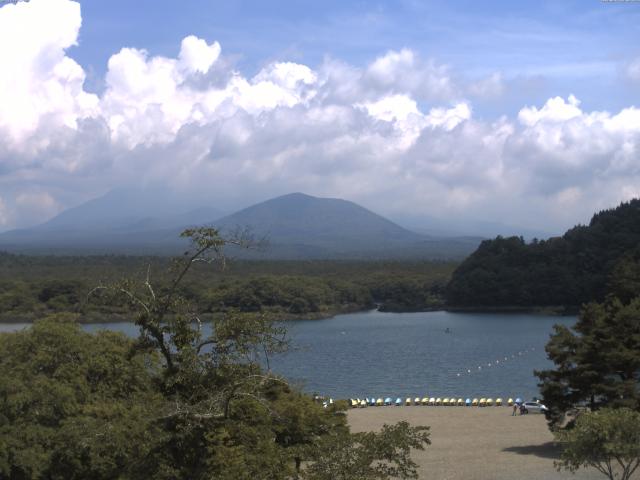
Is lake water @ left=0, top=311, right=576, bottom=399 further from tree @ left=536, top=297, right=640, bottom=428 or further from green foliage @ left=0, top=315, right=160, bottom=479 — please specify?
green foliage @ left=0, top=315, right=160, bottom=479

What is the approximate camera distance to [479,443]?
62.0 feet

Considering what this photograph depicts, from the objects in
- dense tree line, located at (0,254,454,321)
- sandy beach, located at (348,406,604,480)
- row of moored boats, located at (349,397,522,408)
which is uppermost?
dense tree line, located at (0,254,454,321)

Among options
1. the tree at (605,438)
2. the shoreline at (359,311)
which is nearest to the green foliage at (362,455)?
Answer: the tree at (605,438)

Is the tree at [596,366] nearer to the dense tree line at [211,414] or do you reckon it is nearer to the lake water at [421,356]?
the lake water at [421,356]

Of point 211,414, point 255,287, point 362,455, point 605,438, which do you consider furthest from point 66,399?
point 255,287

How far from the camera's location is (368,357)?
39969 millimetres

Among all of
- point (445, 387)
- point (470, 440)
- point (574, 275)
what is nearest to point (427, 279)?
point (574, 275)

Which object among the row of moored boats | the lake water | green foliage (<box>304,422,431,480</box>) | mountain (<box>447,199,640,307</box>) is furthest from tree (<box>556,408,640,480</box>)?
mountain (<box>447,199,640,307</box>)

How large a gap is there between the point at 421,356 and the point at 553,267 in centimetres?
2562

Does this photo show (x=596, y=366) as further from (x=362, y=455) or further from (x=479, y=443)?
(x=362, y=455)

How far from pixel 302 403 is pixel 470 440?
22.2 feet

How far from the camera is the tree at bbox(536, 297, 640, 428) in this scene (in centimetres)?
1639

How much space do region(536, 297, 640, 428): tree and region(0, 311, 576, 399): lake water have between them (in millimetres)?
6459

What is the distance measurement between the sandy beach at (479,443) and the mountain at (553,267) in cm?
3714
